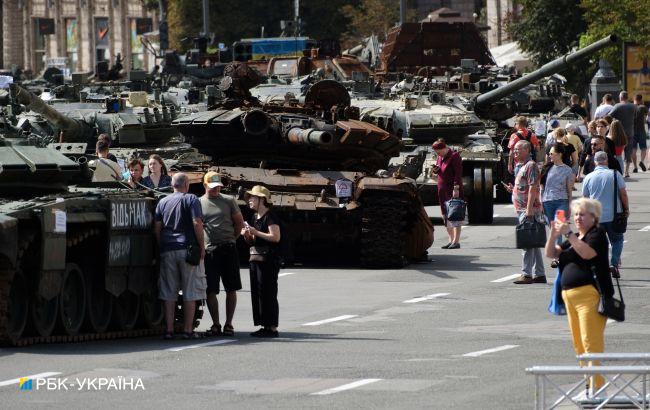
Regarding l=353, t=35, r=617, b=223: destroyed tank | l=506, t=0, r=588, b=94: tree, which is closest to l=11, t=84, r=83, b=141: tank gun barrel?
l=353, t=35, r=617, b=223: destroyed tank

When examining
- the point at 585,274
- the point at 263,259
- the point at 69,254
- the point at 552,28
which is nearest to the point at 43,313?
the point at 69,254

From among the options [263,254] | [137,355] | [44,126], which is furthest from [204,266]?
[44,126]

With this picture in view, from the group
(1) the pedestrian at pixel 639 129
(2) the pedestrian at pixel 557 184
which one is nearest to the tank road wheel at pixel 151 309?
(2) the pedestrian at pixel 557 184

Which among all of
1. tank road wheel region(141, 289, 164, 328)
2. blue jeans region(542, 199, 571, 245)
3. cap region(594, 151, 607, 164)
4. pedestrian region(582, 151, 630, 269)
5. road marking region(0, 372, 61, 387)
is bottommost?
road marking region(0, 372, 61, 387)

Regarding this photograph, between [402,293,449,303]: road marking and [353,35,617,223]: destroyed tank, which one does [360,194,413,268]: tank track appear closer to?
[402,293,449,303]: road marking

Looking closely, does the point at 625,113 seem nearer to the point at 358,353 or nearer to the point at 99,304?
the point at 99,304

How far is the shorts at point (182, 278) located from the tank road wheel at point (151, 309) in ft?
2.04

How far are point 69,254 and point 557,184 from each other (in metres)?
6.97

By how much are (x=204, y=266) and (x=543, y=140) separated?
21.4 meters

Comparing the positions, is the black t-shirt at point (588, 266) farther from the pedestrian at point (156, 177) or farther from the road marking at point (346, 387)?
the pedestrian at point (156, 177)

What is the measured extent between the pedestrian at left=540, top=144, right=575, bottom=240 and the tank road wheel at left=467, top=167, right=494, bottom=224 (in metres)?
6.77

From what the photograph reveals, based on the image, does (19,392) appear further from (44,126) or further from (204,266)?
(44,126)

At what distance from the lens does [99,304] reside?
55.9 feet

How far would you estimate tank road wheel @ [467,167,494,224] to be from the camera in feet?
94.7
